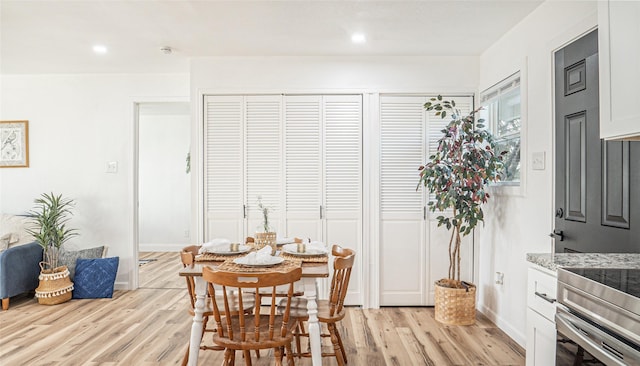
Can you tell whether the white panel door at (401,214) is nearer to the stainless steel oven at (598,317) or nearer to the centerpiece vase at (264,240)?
→ the centerpiece vase at (264,240)

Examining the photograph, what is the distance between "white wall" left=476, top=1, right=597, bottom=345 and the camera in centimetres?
262

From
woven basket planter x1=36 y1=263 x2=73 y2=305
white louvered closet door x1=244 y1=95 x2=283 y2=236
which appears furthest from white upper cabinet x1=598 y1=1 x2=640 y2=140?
woven basket planter x1=36 y1=263 x2=73 y2=305

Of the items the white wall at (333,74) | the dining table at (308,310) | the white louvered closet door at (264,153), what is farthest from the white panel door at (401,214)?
the dining table at (308,310)

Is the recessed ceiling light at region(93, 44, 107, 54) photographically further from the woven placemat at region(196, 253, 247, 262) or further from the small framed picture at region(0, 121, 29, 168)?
the woven placemat at region(196, 253, 247, 262)

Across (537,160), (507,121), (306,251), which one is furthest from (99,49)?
(537,160)

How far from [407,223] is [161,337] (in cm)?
248

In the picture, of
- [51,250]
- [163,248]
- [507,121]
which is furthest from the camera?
[163,248]

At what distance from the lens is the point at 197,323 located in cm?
220

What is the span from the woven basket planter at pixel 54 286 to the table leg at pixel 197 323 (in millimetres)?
2667

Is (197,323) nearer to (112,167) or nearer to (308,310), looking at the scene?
(308,310)

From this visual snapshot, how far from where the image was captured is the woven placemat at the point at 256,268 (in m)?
2.13

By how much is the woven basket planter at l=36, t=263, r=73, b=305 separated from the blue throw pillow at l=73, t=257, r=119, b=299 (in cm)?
9

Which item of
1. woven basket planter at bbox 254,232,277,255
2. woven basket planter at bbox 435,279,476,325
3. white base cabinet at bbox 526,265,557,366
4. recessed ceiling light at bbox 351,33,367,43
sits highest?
recessed ceiling light at bbox 351,33,367,43

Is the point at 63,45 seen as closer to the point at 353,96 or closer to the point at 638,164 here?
the point at 353,96
